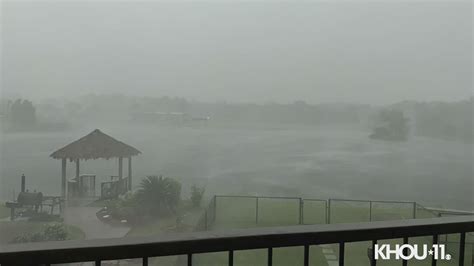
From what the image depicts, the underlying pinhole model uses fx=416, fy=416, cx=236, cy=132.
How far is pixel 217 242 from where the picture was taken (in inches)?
35.8

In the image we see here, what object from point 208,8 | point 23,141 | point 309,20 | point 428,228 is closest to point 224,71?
point 208,8

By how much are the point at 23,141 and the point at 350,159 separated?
157cm

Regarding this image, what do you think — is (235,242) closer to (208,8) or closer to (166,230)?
(166,230)

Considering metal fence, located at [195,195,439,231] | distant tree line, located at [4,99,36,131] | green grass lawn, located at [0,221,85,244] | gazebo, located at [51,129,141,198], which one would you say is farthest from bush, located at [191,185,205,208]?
distant tree line, located at [4,99,36,131]

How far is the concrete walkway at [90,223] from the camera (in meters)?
1.76

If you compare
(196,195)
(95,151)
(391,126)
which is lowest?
(196,195)

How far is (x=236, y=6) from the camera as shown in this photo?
2.13 m

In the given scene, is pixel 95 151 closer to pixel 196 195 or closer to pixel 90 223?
pixel 90 223

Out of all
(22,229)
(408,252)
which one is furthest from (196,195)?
(408,252)

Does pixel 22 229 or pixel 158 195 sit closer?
pixel 22 229

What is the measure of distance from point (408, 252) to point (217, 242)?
Answer: 65 centimetres

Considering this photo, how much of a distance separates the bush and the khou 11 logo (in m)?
0.90

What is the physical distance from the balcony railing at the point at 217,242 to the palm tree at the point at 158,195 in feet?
3.17

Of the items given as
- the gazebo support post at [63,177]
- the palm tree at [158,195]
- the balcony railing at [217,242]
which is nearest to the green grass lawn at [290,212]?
the palm tree at [158,195]
